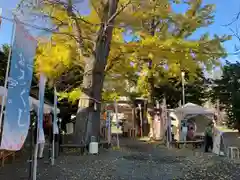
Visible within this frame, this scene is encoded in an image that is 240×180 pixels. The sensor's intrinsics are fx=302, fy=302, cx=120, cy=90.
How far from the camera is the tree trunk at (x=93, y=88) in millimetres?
12250

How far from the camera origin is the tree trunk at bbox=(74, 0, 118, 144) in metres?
12.2

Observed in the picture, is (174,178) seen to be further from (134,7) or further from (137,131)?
(137,131)

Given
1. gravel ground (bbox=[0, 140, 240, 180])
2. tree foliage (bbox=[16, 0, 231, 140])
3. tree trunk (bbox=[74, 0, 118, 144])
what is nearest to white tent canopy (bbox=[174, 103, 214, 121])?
tree foliage (bbox=[16, 0, 231, 140])

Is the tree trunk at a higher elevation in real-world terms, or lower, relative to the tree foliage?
lower

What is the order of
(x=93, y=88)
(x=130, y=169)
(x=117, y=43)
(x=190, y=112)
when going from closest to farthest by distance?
(x=130, y=169), (x=93, y=88), (x=117, y=43), (x=190, y=112)

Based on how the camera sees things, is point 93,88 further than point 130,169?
Yes

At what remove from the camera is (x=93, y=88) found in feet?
40.8

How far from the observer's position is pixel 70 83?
19609 mm

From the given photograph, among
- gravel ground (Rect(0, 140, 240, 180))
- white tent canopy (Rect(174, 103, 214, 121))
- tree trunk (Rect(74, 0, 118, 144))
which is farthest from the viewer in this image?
white tent canopy (Rect(174, 103, 214, 121))

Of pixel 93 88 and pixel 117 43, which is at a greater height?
pixel 117 43

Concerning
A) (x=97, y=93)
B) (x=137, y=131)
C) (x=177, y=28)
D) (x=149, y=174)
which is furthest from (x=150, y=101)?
(x=149, y=174)

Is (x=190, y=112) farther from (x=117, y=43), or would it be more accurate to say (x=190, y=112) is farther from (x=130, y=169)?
(x=130, y=169)

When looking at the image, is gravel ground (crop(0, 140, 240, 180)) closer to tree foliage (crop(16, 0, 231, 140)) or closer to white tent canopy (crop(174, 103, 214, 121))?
tree foliage (crop(16, 0, 231, 140))

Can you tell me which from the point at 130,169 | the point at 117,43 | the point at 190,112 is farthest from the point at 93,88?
the point at 190,112
